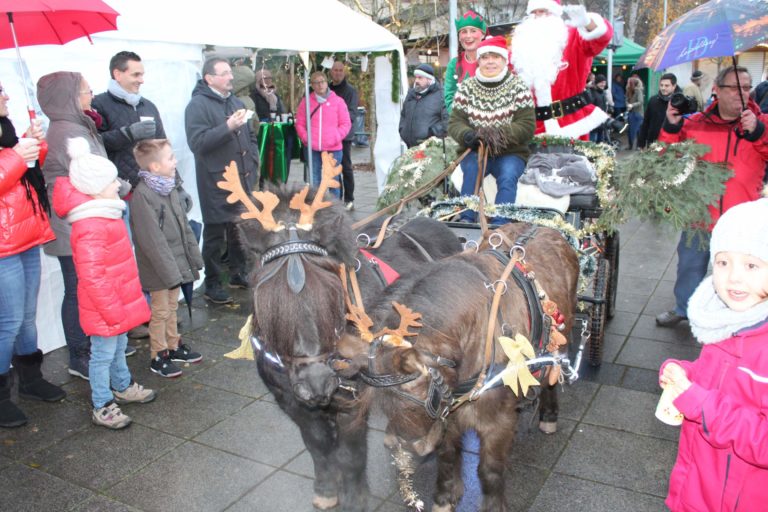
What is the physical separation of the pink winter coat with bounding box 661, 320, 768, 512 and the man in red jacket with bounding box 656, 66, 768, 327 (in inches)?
117

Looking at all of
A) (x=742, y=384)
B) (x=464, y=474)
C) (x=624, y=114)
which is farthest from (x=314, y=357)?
(x=624, y=114)

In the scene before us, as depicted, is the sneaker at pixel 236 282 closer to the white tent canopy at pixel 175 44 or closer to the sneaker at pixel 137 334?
the white tent canopy at pixel 175 44

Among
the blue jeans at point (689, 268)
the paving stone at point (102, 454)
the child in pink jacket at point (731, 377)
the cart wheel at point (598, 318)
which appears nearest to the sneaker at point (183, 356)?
the paving stone at point (102, 454)

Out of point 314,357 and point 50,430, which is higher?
point 314,357

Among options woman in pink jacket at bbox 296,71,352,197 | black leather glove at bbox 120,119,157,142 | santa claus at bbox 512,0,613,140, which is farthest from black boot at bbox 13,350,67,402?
woman in pink jacket at bbox 296,71,352,197

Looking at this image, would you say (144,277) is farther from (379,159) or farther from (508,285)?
(379,159)

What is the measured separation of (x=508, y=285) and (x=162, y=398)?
122 inches

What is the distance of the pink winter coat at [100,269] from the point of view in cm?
411

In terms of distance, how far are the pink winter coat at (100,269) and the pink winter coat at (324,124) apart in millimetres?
6199

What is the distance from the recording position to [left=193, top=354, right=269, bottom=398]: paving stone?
192 inches

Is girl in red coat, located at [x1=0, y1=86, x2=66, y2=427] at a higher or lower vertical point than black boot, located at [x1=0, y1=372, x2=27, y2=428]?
higher

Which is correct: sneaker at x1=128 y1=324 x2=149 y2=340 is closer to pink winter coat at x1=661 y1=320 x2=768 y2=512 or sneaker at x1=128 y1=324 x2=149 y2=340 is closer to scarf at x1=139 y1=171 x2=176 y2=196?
scarf at x1=139 y1=171 x2=176 y2=196

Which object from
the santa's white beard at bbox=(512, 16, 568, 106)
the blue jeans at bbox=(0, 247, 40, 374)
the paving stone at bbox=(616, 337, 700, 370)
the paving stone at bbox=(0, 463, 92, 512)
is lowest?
the paving stone at bbox=(0, 463, 92, 512)

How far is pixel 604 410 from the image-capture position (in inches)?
173
